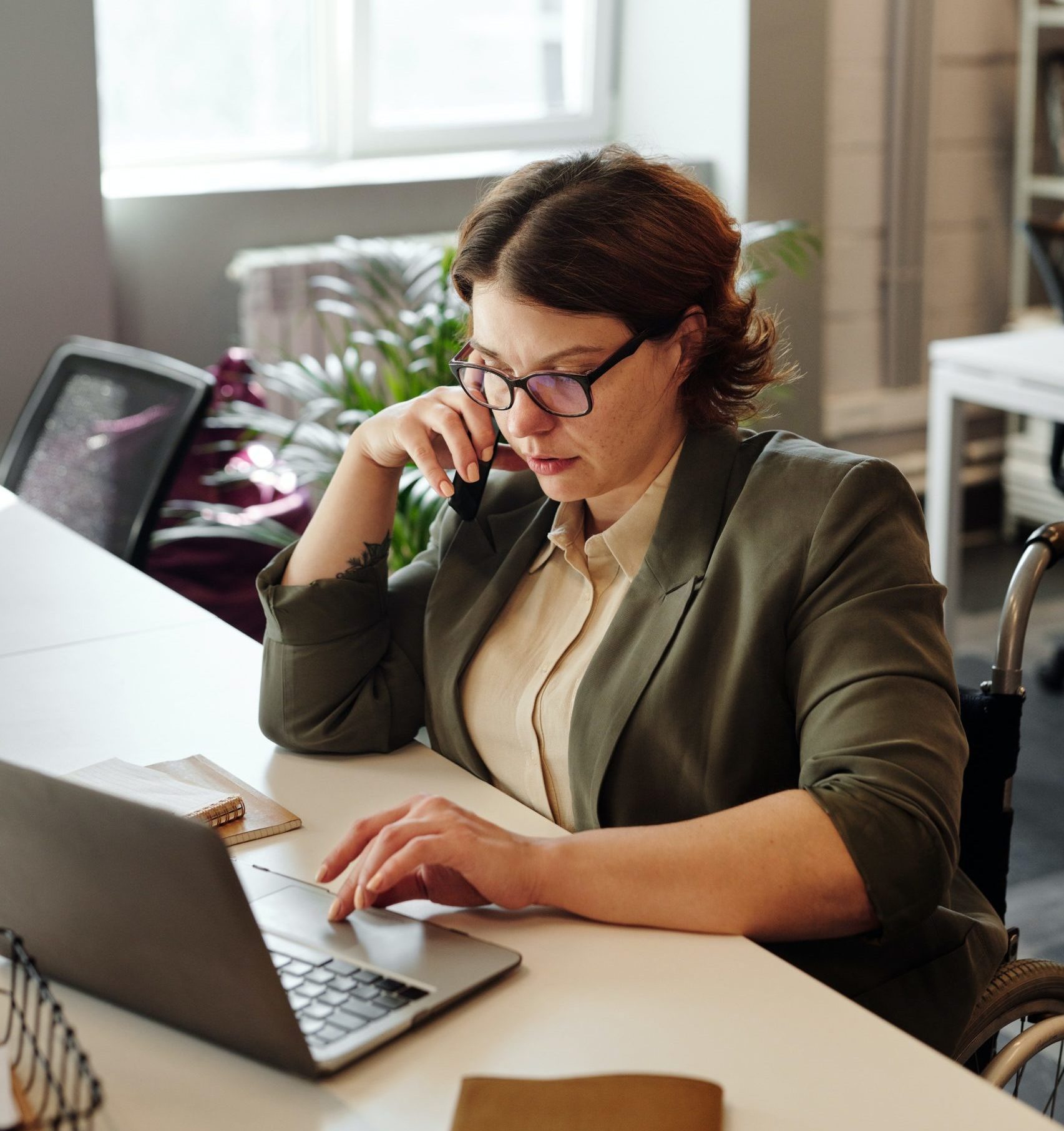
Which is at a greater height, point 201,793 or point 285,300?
point 285,300

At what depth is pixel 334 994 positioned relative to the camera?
98cm

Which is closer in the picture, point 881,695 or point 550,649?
point 881,695

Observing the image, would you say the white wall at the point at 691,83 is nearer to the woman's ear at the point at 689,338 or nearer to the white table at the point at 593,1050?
the woman's ear at the point at 689,338

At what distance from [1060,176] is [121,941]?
441 centimetres

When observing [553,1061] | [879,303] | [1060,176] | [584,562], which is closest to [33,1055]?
[553,1061]

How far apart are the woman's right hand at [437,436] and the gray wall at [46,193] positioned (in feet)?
7.20

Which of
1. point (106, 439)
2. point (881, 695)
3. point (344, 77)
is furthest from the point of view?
point (344, 77)

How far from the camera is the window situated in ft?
12.9

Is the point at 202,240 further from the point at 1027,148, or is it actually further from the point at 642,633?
the point at 642,633

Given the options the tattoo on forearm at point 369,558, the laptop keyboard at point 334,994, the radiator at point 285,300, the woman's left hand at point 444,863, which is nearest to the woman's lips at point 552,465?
the tattoo on forearm at point 369,558

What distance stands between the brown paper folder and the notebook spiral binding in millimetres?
223

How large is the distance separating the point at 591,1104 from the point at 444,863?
0.89ft

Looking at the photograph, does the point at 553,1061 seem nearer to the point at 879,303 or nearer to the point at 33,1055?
the point at 33,1055

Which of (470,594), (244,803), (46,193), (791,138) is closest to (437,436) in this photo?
(470,594)
